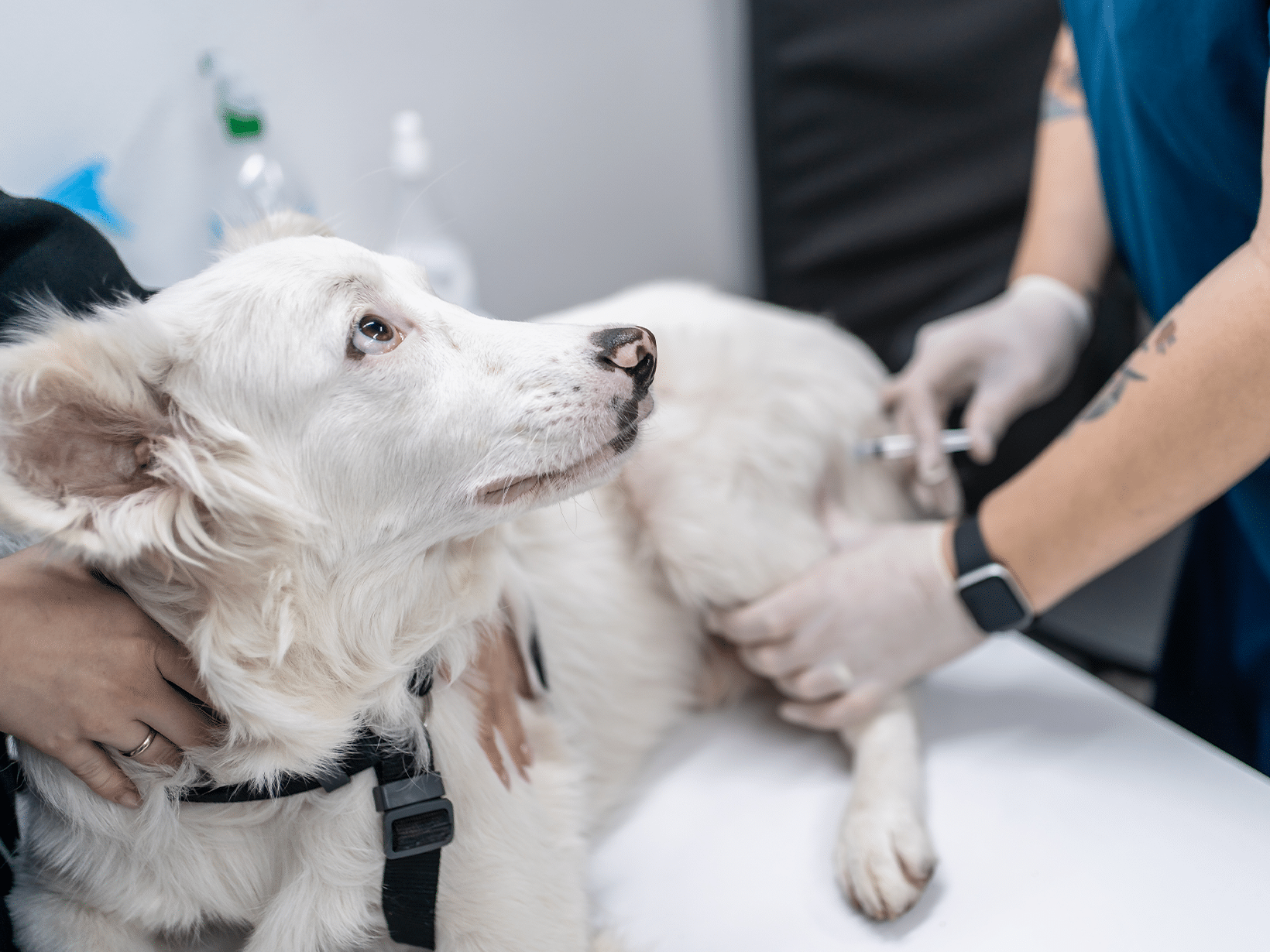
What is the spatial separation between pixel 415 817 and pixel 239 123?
0.90m

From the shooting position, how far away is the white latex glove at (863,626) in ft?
2.88

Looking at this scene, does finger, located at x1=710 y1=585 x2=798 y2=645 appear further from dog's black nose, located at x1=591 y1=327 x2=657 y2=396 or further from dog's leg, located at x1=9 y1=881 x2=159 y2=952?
dog's leg, located at x1=9 y1=881 x2=159 y2=952

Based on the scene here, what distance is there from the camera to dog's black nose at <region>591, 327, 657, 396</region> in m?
0.66

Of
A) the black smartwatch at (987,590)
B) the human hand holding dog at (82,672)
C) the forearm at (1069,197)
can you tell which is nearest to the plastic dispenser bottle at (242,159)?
the human hand holding dog at (82,672)

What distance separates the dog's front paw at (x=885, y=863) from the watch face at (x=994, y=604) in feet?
0.68

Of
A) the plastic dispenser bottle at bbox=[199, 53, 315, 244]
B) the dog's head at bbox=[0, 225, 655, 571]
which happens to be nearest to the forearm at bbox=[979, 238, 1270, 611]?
the dog's head at bbox=[0, 225, 655, 571]

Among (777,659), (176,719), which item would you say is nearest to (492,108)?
(777,659)

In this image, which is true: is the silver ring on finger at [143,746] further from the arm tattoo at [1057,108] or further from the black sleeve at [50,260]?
the arm tattoo at [1057,108]

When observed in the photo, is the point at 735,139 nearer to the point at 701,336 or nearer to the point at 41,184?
the point at 701,336

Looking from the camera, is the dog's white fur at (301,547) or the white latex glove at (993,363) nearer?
the dog's white fur at (301,547)

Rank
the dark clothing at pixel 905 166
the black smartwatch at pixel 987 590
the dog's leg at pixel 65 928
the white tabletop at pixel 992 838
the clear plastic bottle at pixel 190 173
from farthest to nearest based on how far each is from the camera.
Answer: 1. the dark clothing at pixel 905 166
2. the clear plastic bottle at pixel 190 173
3. the black smartwatch at pixel 987 590
4. the white tabletop at pixel 992 838
5. the dog's leg at pixel 65 928

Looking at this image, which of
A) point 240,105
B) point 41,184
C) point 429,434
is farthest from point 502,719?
point 240,105

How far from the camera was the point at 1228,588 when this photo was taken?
3.48ft

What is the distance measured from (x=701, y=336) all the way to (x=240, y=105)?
2.15 feet
